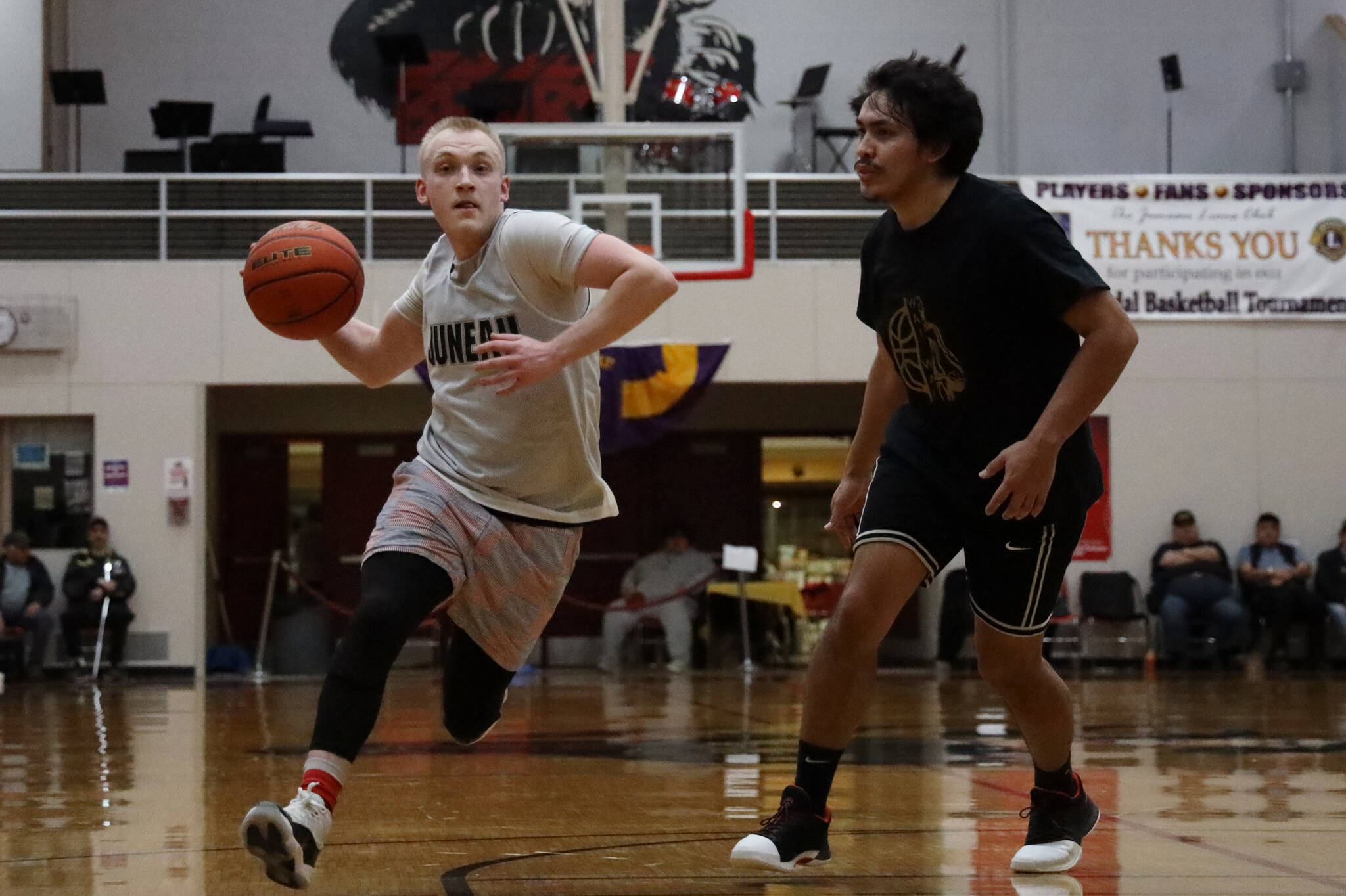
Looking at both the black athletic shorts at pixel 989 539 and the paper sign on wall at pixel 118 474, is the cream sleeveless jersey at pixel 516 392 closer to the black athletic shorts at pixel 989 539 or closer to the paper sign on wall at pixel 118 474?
the black athletic shorts at pixel 989 539

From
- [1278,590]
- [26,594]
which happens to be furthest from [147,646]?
[1278,590]

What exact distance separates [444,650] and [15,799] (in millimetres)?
10445

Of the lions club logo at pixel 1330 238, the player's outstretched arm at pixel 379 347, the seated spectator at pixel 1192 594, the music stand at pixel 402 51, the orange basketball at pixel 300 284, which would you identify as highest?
the music stand at pixel 402 51

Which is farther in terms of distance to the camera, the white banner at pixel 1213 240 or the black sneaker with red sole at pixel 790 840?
the white banner at pixel 1213 240

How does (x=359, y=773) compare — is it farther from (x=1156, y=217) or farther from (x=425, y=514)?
(x=1156, y=217)

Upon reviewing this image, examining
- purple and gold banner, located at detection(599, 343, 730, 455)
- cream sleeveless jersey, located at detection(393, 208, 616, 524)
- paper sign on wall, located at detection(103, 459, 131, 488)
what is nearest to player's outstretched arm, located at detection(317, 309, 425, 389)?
cream sleeveless jersey, located at detection(393, 208, 616, 524)

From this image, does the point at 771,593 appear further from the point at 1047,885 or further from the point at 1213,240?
the point at 1047,885

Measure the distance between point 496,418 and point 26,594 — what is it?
38.1 ft

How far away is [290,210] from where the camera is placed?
49.7ft

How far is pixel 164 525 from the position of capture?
1480cm

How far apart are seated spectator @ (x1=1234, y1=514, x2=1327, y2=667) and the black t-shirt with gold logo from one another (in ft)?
37.9

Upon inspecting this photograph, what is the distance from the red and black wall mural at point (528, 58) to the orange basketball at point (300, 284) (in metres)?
13.2

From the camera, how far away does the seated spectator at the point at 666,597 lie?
14.7 m

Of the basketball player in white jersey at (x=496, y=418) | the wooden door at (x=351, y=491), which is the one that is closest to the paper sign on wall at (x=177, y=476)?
the wooden door at (x=351, y=491)
